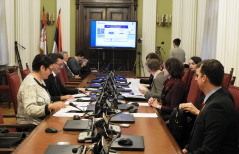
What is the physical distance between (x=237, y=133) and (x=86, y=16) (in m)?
9.02

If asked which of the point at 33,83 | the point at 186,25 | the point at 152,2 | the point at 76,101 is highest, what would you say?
the point at 152,2

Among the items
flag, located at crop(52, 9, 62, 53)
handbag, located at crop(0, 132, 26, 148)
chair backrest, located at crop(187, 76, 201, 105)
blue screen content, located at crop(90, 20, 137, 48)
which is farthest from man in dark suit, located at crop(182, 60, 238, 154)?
flag, located at crop(52, 9, 62, 53)

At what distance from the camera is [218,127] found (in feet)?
7.50

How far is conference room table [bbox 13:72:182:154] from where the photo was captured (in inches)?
85.4

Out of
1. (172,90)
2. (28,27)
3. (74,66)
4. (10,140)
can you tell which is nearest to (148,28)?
(74,66)

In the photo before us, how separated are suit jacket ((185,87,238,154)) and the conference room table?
21cm

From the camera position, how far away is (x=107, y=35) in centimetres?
1041

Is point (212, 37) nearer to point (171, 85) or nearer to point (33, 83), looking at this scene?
point (171, 85)

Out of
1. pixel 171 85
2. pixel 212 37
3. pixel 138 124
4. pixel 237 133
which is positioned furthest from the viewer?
pixel 212 37

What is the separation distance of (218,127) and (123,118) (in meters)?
0.96

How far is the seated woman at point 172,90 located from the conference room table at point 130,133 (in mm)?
884

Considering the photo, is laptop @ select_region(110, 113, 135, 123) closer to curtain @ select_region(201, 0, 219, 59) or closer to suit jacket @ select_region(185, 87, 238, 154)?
suit jacket @ select_region(185, 87, 238, 154)

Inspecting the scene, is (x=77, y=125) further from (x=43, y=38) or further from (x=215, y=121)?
(x=43, y=38)

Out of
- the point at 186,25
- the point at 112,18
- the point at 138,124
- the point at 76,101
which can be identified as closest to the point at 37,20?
the point at 112,18
